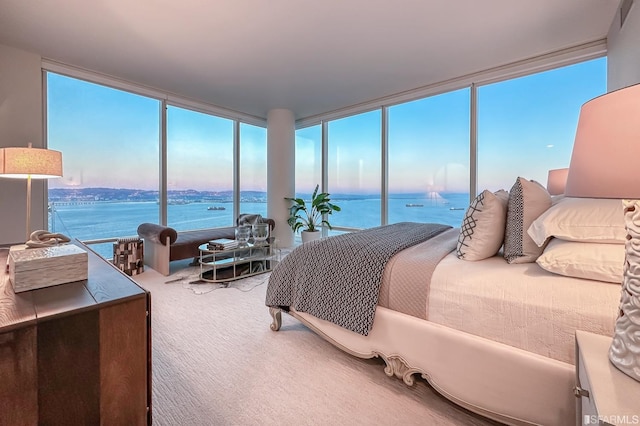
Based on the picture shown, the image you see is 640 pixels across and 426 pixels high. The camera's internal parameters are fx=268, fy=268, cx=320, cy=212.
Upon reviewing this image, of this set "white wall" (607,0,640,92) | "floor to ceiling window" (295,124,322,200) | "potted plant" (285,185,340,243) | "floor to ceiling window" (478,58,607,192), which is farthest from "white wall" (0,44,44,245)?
"white wall" (607,0,640,92)

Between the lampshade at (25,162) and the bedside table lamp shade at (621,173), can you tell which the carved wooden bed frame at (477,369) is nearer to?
the bedside table lamp shade at (621,173)

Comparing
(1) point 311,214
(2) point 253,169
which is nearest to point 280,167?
(2) point 253,169

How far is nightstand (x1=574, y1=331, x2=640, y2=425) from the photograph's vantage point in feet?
1.76

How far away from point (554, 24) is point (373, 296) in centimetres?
323

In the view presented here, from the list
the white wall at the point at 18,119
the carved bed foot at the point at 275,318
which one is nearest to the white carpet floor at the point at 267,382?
the carved bed foot at the point at 275,318

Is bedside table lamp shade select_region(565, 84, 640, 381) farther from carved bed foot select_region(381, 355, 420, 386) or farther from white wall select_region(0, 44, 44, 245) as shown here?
white wall select_region(0, 44, 44, 245)

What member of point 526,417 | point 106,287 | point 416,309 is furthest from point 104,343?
point 526,417

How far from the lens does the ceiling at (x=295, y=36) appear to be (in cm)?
236

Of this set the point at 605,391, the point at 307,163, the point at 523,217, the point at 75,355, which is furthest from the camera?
the point at 307,163

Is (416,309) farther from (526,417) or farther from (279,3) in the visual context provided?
(279,3)

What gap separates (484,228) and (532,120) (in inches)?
113

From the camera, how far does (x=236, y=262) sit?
10.6ft

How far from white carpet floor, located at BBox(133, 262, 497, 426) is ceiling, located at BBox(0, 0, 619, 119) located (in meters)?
2.71

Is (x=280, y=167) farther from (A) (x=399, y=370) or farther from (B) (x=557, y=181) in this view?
(A) (x=399, y=370)
